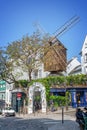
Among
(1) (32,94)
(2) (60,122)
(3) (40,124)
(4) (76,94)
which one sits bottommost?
(3) (40,124)

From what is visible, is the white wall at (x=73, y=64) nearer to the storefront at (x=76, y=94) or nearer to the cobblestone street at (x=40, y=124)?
the storefront at (x=76, y=94)

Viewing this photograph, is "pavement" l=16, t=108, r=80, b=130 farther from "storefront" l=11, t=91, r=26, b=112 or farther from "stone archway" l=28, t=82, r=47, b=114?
"storefront" l=11, t=91, r=26, b=112

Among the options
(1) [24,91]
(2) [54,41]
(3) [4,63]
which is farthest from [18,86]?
(2) [54,41]

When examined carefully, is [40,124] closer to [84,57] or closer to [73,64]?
[84,57]

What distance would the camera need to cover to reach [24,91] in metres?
52.3

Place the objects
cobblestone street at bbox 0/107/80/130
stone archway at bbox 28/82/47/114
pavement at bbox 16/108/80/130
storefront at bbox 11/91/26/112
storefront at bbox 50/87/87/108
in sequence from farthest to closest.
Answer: storefront at bbox 11/91/26/112, storefront at bbox 50/87/87/108, stone archway at bbox 28/82/47/114, cobblestone street at bbox 0/107/80/130, pavement at bbox 16/108/80/130

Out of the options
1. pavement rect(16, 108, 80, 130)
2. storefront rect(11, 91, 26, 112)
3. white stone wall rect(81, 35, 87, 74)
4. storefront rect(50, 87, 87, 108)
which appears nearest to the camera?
pavement rect(16, 108, 80, 130)

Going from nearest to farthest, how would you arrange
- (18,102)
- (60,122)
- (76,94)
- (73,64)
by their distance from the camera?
(60,122) < (76,94) < (18,102) < (73,64)

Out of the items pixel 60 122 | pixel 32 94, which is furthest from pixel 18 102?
pixel 60 122

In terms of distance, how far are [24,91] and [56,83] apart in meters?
6.16

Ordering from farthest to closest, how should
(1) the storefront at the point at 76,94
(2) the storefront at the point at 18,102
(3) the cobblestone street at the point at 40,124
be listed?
(2) the storefront at the point at 18,102 < (1) the storefront at the point at 76,94 < (3) the cobblestone street at the point at 40,124

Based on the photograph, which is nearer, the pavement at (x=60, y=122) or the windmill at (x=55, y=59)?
the pavement at (x=60, y=122)

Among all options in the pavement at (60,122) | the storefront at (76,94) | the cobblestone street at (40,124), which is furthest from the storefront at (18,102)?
the cobblestone street at (40,124)

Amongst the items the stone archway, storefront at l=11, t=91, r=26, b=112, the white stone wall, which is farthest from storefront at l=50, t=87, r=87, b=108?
storefront at l=11, t=91, r=26, b=112
